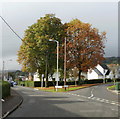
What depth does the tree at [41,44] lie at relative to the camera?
4750cm

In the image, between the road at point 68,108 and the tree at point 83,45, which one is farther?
the tree at point 83,45

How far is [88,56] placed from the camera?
157 ft

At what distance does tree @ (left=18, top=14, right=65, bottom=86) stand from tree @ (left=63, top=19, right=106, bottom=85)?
90.4 inches

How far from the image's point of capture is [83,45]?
1858 inches

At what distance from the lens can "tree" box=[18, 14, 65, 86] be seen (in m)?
47.5

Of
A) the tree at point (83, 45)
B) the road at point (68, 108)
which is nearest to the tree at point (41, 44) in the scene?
the tree at point (83, 45)

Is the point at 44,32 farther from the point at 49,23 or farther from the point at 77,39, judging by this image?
the point at 77,39

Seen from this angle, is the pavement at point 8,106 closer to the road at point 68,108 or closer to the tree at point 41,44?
the road at point 68,108

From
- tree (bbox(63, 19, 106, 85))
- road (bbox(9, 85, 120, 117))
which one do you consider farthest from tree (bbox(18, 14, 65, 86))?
road (bbox(9, 85, 120, 117))

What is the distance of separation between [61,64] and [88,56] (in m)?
6.10

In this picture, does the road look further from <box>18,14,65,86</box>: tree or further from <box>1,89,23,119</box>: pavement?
<box>18,14,65,86</box>: tree

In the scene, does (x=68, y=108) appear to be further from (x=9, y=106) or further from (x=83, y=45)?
(x=83, y=45)

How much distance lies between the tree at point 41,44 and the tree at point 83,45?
230 centimetres

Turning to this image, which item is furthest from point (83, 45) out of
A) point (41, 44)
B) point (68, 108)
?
point (68, 108)
